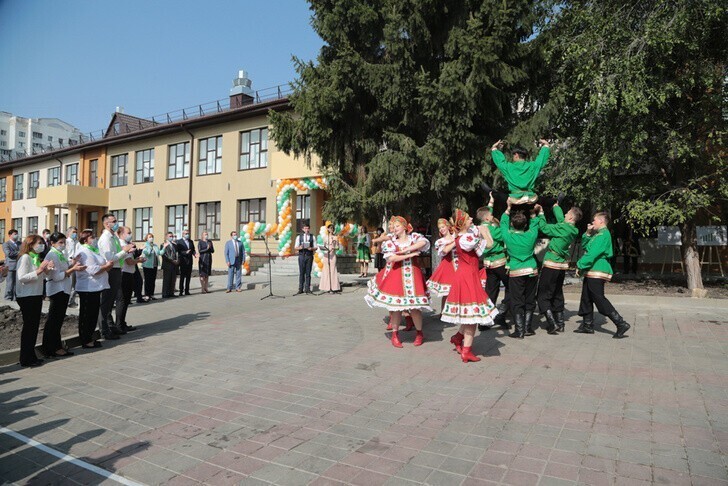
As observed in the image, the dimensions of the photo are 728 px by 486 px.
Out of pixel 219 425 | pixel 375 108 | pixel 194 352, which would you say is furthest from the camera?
pixel 375 108

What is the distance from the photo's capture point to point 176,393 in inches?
205

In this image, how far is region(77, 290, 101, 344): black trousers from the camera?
7496mm

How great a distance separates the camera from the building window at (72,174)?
37.9 metres

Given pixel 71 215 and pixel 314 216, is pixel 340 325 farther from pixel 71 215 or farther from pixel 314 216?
pixel 71 215

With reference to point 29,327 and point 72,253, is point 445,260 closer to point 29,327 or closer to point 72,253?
point 29,327

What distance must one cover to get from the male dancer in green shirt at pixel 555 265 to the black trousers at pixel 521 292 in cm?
34

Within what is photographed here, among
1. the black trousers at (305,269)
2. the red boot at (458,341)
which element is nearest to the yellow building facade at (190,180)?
the black trousers at (305,269)

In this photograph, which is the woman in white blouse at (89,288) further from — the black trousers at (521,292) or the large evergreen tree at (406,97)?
the large evergreen tree at (406,97)

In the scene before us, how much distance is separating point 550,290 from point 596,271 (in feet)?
2.41

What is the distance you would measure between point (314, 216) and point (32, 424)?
2085 cm

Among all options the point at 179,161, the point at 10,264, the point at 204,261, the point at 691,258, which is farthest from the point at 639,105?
the point at 179,161

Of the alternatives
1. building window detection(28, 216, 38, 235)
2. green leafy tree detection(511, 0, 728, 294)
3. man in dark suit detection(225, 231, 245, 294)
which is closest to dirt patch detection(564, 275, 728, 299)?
green leafy tree detection(511, 0, 728, 294)

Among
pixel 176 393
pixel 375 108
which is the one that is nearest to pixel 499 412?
pixel 176 393

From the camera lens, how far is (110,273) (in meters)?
8.35
